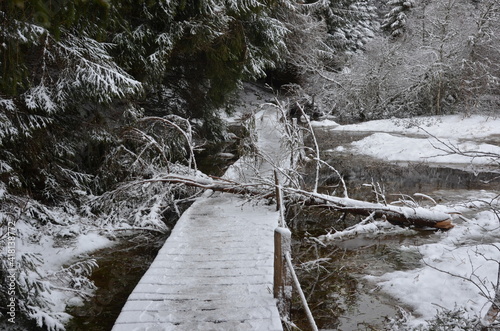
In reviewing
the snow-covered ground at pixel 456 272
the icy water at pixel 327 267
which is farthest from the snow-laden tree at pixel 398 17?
the snow-covered ground at pixel 456 272

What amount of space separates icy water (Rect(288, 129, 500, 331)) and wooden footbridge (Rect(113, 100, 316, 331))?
765 mm

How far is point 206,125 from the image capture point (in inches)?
548

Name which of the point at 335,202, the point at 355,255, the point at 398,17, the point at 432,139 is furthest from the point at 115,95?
the point at 398,17

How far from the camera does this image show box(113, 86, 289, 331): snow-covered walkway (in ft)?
12.2

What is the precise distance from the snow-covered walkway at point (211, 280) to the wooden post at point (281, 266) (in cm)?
13

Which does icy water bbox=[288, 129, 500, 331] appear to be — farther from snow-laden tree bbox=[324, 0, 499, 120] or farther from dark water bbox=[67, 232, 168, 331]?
snow-laden tree bbox=[324, 0, 499, 120]

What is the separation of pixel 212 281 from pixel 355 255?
295 centimetres

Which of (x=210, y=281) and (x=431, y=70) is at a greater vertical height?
A: (x=431, y=70)

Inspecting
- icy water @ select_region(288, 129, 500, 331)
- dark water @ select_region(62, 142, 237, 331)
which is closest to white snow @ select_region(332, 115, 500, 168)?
icy water @ select_region(288, 129, 500, 331)

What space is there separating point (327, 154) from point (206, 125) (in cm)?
503

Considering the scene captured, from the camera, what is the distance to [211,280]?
14.7 ft

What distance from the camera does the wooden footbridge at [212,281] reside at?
12.2 feet

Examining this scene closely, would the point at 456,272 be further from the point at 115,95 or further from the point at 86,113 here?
the point at 86,113

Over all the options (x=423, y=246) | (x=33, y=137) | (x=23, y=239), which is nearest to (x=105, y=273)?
(x=23, y=239)
